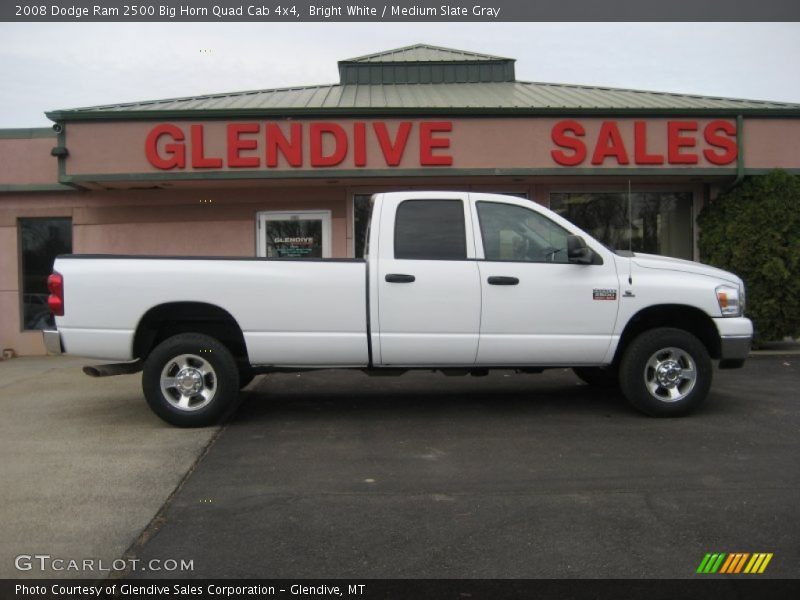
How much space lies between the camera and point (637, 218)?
1186 cm

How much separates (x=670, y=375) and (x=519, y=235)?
1849mm

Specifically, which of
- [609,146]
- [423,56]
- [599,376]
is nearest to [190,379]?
[599,376]

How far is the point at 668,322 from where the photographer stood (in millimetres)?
6785

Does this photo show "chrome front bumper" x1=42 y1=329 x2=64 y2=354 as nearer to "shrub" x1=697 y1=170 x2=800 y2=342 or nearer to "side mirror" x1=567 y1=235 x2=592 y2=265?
"side mirror" x1=567 y1=235 x2=592 y2=265

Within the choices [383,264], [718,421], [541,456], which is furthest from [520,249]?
[718,421]

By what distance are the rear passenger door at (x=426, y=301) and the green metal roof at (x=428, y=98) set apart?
4609mm

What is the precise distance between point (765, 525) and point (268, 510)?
288cm

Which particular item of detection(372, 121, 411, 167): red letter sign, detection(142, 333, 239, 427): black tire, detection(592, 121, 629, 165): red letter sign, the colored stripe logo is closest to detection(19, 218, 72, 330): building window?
detection(372, 121, 411, 167): red letter sign

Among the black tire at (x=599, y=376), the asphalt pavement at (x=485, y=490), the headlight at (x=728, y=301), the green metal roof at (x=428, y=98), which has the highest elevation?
the green metal roof at (x=428, y=98)

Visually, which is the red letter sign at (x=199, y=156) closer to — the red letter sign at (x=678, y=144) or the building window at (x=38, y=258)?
the building window at (x=38, y=258)

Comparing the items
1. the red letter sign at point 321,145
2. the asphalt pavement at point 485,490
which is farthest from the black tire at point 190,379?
the red letter sign at point 321,145

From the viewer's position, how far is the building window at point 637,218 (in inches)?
461

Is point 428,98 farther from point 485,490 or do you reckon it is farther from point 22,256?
point 485,490

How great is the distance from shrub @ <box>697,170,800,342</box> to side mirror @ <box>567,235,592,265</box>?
5.33 metres
